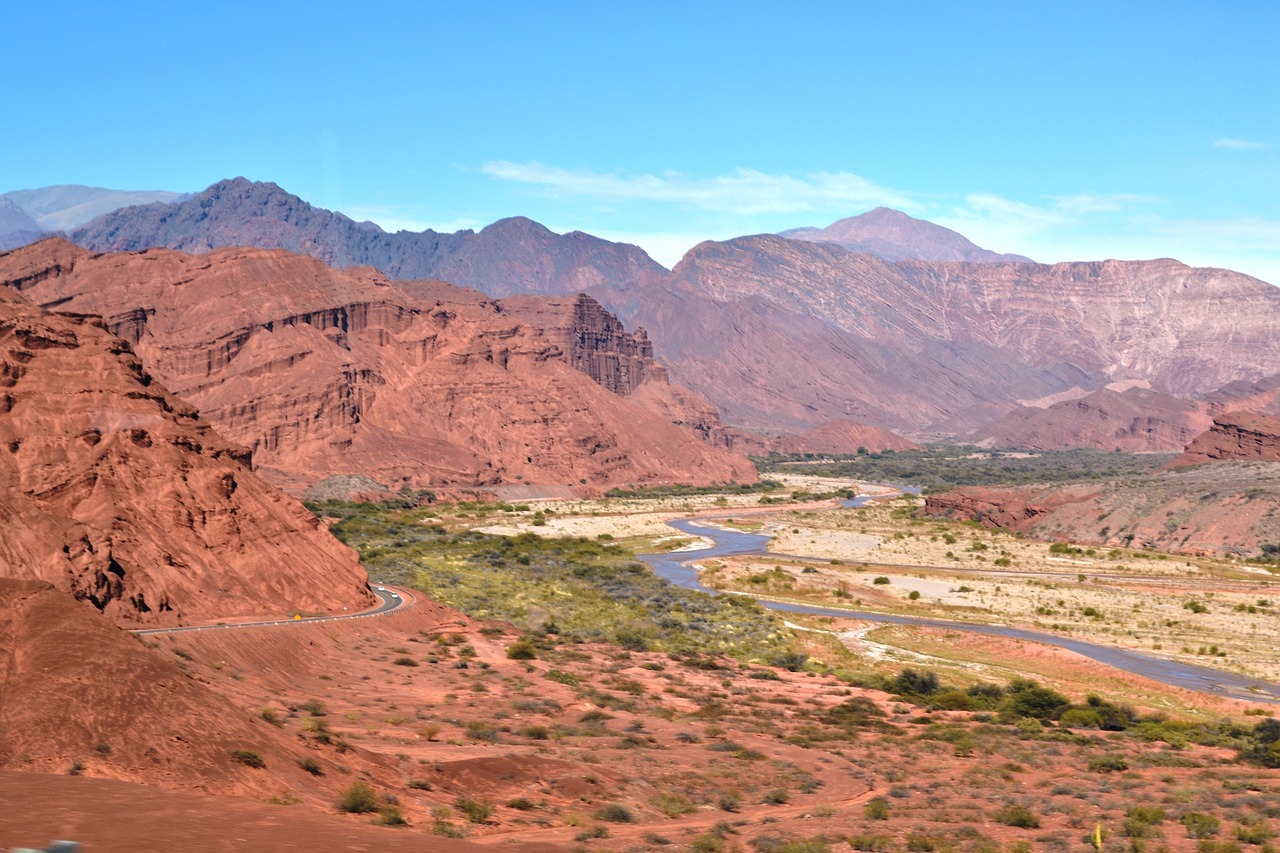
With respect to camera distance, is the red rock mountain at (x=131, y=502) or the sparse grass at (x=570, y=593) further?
the sparse grass at (x=570, y=593)

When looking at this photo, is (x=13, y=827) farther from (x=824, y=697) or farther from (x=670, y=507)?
(x=670, y=507)

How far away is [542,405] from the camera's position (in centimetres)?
18412

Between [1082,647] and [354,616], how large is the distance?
122ft

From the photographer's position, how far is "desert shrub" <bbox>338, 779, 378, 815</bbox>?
27203mm

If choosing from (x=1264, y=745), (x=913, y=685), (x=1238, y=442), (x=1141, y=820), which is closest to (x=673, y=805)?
(x=1141, y=820)

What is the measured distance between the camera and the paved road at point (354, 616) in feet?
149

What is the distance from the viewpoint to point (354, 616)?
55.8 m

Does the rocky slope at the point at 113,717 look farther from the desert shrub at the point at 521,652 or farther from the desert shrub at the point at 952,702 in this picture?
the desert shrub at the point at 952,702

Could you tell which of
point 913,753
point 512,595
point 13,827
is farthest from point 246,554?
point 13,827

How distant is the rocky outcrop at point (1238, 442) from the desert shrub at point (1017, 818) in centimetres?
13996

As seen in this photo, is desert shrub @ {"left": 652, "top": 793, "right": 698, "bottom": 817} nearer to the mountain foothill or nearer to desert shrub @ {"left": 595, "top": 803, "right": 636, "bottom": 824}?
desert shrub @ {"left": 595, "top": 803, "right": 636, "bottom": 824}

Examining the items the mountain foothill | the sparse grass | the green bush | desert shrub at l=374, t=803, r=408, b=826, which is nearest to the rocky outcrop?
the mountain foothill

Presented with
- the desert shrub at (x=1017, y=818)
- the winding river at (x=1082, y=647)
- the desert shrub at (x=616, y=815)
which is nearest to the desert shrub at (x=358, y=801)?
the desert shrub at (x=616, y=815)

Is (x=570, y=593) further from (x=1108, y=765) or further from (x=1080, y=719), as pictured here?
(x=1108, y=765)
